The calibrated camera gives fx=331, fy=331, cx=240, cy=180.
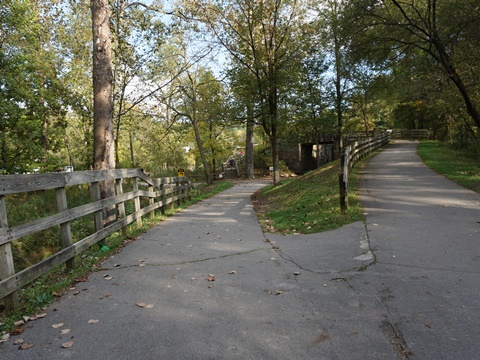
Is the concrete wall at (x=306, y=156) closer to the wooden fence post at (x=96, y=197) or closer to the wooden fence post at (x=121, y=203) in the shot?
the wooden fence post at (x=121, y=203)

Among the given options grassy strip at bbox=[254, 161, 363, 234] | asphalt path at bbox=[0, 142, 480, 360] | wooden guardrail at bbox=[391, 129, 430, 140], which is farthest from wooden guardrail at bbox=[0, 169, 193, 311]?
wooden guardrail at bbox=[391, 129, 430, 140]

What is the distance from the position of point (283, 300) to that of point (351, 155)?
11.7 m

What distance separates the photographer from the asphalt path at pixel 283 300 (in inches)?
106

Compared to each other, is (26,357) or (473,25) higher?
(473,25)

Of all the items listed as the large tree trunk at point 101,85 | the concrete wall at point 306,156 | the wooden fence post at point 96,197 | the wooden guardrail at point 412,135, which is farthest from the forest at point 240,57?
the wooden guardrail at point 412,135

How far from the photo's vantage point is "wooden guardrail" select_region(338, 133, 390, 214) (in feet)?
25.1

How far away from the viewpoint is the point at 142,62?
17.9 m

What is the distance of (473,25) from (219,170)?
2932cm

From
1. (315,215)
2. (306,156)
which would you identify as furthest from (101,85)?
(306,156)

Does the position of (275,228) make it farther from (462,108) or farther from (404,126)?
(404,126)

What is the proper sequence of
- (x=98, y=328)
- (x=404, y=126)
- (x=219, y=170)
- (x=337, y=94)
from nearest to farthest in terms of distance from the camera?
(x=98, y=328), (x=337, y=94), (x=219, y=170), (x=404, y=126)

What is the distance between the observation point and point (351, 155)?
14.2 m

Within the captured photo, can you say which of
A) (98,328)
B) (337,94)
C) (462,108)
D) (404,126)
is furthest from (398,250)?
(404,126)

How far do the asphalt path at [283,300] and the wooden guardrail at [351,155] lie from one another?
1.28 metres
